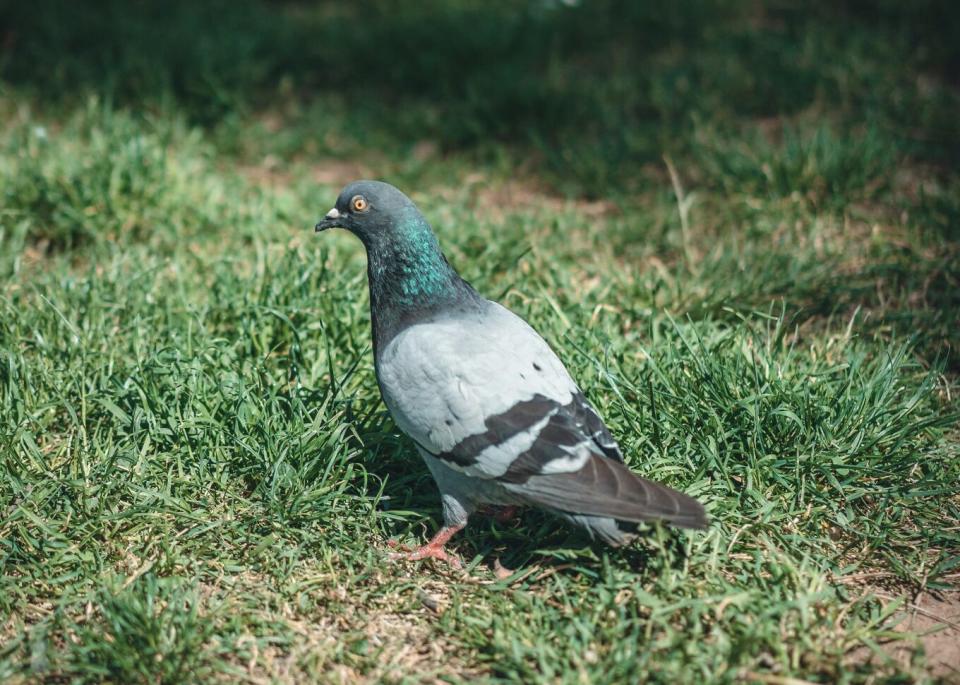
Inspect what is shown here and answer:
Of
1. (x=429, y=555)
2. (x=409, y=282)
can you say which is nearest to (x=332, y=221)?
(x=409, y=282)

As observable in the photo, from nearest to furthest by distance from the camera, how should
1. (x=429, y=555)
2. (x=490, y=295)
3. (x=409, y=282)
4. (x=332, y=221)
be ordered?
1. (x=429, y=555)
2. (x=409, y=282)
3. (x=332, y=221)
4. (x=490, y=295)

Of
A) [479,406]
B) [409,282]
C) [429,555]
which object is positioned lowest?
[429,555]

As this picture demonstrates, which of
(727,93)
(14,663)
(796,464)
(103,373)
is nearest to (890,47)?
(727,93)

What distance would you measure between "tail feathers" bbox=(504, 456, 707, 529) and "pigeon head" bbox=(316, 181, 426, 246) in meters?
1.05

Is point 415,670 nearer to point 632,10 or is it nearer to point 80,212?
point 80,212

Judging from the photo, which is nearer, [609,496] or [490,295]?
[609,496]

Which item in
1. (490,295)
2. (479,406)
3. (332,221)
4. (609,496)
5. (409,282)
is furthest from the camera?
(490,295)

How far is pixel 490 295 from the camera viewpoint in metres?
4.21

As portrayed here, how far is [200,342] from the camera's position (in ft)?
12.1

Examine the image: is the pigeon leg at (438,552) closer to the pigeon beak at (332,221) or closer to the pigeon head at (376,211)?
the pigeon head at (376,211)

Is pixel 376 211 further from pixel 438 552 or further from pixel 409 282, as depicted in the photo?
pixel 438 552

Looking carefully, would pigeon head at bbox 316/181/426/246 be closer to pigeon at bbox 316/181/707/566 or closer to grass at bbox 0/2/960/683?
pigeon at bbox 316/181/707/566

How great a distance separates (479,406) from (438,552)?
0.60 m

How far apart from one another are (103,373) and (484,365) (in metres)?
1.66
